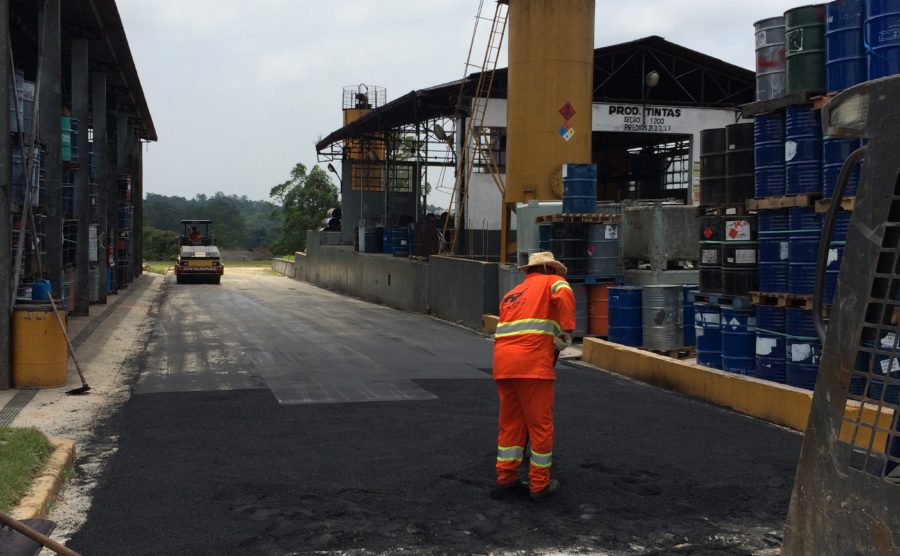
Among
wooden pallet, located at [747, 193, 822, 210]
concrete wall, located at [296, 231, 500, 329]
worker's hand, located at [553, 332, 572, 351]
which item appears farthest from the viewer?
concrete wall, located at [296, 231, 500, 329]

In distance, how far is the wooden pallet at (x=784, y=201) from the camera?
9203 millimetres

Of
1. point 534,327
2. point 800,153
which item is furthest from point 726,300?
point 534,327

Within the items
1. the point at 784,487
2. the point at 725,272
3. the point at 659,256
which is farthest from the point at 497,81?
the point at 784,487

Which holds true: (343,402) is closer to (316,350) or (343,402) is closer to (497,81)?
(316,350)

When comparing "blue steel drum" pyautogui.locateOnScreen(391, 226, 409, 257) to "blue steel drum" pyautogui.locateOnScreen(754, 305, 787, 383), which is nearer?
"blue steel drum" pyautogui.locateOnScreen(754, 305, 787, 383)

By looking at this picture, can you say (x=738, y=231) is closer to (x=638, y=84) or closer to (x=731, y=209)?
(x=731, y=209)

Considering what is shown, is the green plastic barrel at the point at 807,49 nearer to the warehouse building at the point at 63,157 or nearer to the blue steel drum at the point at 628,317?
the blue steel drum at the point at 628,317

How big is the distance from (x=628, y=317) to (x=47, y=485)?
9769 mm

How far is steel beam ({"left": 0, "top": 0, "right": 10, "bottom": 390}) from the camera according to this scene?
10.8 meters

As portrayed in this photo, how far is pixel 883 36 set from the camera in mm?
8172

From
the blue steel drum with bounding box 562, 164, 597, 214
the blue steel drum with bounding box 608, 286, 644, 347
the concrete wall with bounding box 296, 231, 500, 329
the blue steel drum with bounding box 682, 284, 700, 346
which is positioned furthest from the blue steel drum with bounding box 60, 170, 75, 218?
the blue steel drum with bounding box 682, 284, 700, 346

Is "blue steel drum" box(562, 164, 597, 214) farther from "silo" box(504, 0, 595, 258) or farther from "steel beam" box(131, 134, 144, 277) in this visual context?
"steel beam" box(131, 134, 144, 277)

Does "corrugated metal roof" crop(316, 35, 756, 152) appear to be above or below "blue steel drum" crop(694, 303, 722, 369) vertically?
above

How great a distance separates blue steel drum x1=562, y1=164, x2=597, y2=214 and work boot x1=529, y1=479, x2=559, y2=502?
397 inches
